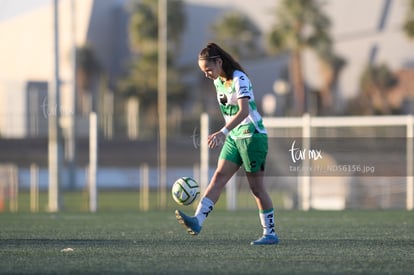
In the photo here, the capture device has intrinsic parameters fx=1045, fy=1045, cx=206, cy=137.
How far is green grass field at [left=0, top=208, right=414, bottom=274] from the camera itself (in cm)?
811

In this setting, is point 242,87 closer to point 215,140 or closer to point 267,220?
point 215,140

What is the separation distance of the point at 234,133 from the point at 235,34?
6292cm

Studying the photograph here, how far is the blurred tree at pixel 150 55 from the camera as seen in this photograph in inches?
2670

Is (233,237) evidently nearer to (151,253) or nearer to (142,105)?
(151,253)

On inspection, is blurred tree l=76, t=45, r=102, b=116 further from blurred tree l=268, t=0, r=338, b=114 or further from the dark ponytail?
the dark ponytail

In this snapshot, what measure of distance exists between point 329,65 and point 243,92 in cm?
6646

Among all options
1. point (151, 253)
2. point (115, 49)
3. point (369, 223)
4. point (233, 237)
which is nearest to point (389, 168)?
point (369, 223)

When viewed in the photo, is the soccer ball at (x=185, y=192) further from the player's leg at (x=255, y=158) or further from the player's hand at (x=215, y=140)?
the player's hand at (x=215, y=140)

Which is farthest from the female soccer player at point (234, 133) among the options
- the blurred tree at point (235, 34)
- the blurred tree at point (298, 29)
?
the blurred tree at point (235, 34)

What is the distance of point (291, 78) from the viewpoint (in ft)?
254

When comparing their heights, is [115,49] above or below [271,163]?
above

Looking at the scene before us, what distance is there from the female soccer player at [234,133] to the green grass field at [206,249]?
1.30 feet

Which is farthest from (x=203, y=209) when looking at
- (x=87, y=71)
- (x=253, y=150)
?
(x=87, y=71)

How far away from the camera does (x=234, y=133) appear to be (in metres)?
10.1
